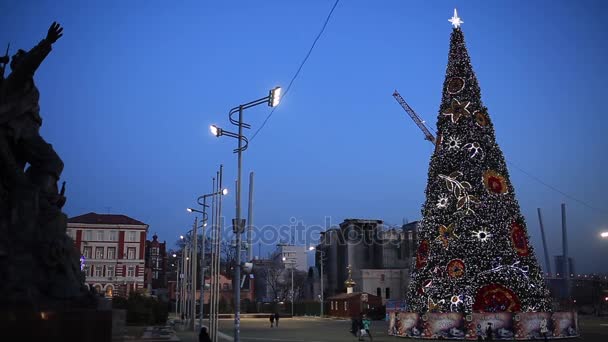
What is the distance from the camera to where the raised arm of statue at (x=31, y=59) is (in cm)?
1341

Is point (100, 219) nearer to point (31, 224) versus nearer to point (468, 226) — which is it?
point (468, 226)

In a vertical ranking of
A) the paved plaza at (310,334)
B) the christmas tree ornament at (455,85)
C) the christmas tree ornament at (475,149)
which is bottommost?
the paved plaza at (310,334)

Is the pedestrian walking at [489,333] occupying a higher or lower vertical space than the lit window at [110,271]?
lower

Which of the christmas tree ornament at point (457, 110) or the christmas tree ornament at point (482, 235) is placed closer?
the christmas tree ornament at point (482, 235)

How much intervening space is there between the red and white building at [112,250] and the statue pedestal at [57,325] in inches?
3121

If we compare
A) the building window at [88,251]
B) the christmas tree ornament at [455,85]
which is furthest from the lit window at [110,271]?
the christmas tree ornament at [455,85]

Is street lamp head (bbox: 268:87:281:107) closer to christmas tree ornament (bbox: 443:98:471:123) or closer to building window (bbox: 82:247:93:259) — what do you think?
christmas tree ornament (bbox: 443:98:471:123)

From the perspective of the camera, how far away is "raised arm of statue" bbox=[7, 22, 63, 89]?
13406 mm

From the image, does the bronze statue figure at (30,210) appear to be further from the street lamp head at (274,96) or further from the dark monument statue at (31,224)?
the street lamp head at (274,96)

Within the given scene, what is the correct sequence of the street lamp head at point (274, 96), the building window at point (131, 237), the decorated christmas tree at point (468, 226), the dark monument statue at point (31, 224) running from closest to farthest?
the dark monument statue at point (31, 224) → the street lamp head at point (274, 96) → the decorated christmas tree at point (468, 226) → the building window at point (131, 237)

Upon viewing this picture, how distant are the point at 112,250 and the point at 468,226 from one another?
6982cm

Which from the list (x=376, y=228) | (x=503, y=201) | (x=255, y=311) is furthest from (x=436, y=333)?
(x=376, y=228)

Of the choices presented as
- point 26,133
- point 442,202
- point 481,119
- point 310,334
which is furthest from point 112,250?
point 26,133

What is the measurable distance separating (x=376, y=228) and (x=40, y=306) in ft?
280
